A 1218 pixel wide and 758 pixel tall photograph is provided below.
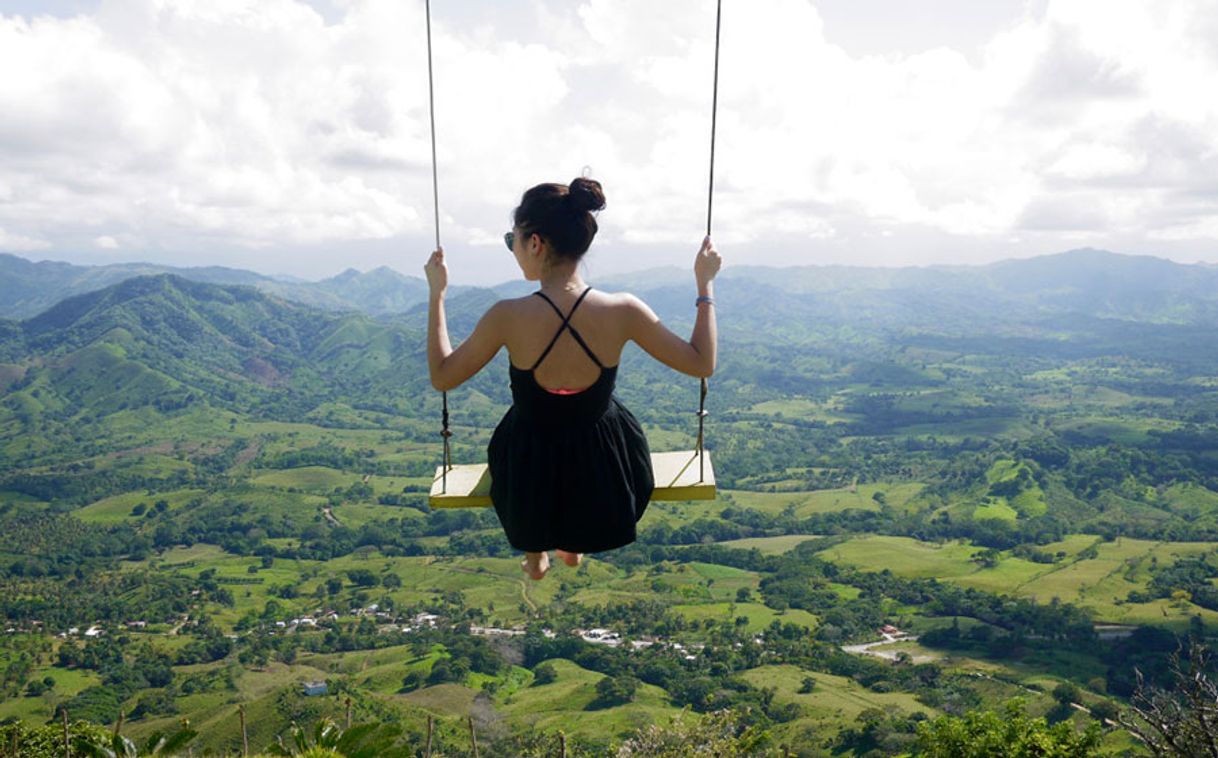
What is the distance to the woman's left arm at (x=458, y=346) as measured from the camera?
292 centimetres

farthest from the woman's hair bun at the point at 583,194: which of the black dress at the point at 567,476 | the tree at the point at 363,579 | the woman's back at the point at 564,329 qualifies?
the tree at the point at 363,579

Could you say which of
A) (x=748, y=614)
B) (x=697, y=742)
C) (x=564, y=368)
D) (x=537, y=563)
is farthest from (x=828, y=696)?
(x=564, y=368)

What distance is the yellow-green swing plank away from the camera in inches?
138

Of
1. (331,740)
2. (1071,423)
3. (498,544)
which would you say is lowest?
(498,544)

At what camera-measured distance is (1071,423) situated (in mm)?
127062

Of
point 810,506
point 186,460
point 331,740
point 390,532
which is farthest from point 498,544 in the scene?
point 331,740

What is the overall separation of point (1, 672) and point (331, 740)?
207 ft

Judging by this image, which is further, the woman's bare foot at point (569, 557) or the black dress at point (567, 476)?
the woman's bare foot at point (569, 557)

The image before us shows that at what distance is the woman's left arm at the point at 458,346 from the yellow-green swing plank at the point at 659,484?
1.77 feet

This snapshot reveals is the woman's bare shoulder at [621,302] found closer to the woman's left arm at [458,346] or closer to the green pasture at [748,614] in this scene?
the woman's left arm at [458,346]

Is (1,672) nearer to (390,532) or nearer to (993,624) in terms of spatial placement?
(390,532)

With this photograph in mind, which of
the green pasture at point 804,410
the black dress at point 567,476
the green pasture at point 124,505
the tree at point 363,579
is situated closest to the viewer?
the black dress at point 567,476

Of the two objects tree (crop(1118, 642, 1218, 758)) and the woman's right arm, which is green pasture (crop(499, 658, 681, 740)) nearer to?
tree (crop(1118, 642, 1218, 758))

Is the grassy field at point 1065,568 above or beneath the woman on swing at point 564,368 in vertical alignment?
beneath
